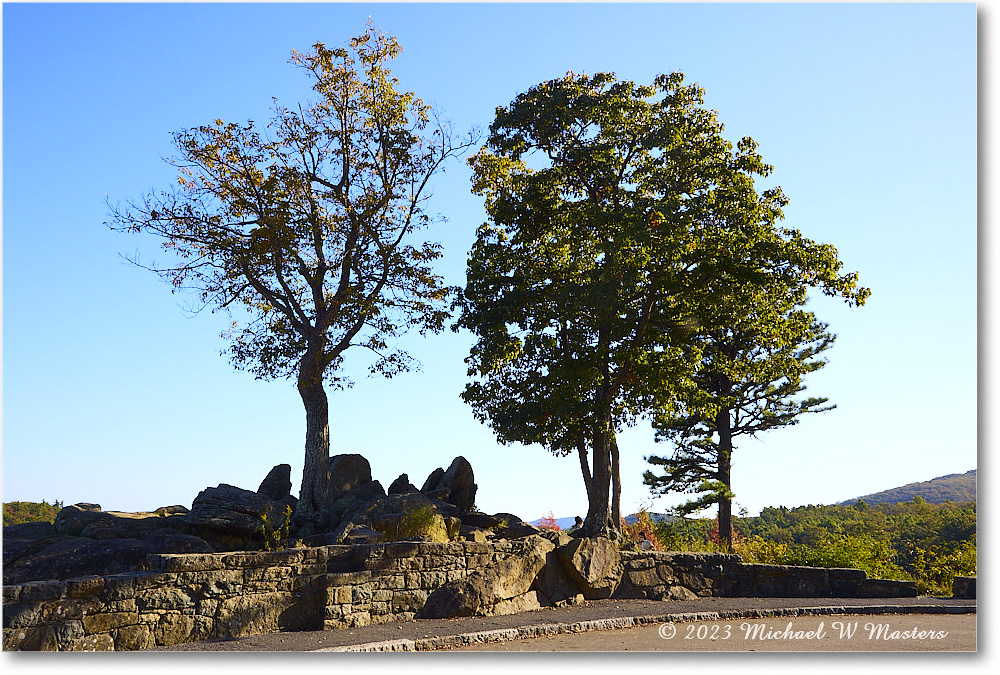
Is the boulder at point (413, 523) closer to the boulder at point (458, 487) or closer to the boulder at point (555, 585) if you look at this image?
the boulder at point (555, 585)

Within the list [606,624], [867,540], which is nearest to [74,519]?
[606,624]

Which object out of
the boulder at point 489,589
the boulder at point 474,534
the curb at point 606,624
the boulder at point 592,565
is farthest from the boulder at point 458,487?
the curb at point 606,624

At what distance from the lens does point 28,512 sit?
1592 centimetres

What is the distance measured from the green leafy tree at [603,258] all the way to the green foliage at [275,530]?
3877 mm

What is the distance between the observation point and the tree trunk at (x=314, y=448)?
14008 millimetres

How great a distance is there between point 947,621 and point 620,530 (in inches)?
255

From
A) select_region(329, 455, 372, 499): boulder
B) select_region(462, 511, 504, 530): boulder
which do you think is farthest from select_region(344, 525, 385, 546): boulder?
select_region(329, 455, 372, 499): boulder

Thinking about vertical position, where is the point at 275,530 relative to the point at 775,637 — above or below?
above

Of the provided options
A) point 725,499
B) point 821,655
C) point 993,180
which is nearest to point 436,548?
point 821,655

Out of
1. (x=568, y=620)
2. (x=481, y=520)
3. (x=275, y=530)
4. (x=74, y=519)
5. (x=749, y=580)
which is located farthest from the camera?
(x=481, y=520)

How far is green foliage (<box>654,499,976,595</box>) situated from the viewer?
42.9 feet

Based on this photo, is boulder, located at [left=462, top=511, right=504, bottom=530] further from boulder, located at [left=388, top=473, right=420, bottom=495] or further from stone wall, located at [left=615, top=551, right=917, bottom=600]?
stone wall, located at [left=615, top=551, right=917, bottom=600]

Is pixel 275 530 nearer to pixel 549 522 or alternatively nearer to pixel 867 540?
pixel 549 522

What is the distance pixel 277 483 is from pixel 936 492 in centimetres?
1277
